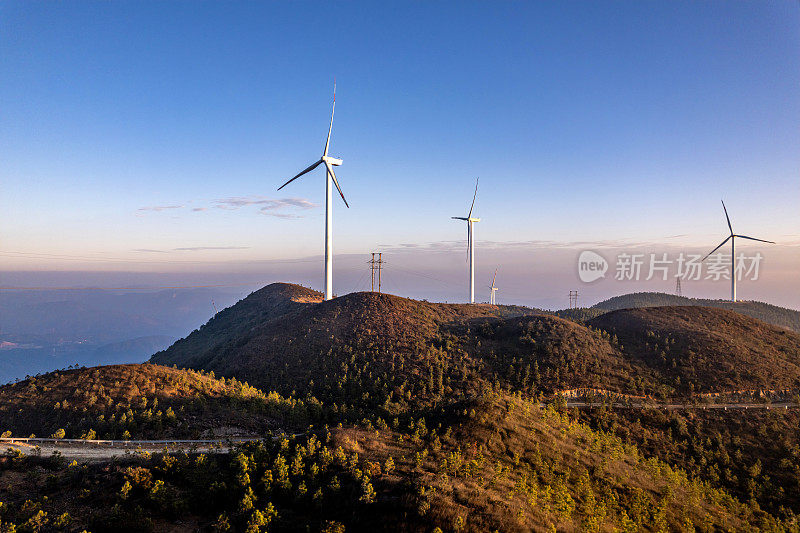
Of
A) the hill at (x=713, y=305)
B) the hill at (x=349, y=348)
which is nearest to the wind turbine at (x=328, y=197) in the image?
the hill at (x=349, y=348)

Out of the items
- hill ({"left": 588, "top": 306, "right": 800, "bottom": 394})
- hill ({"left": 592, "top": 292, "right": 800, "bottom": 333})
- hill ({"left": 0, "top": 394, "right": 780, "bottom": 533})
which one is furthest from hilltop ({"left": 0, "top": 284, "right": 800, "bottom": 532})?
hill ({"left": 592, "top": 292, "right": 800, "bottom": 333})

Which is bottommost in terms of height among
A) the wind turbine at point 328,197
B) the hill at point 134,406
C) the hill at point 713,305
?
the hill at point 713,305

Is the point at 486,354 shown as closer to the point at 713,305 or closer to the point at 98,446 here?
the point at 98,446

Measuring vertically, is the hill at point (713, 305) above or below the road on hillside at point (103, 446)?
below

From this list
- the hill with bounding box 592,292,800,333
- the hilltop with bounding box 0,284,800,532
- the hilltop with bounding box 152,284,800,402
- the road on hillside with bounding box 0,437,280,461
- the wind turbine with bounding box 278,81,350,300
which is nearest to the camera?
the hilltop with bounding box 0,284,800,532

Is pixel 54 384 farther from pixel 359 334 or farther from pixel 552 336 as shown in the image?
pixel 552 336

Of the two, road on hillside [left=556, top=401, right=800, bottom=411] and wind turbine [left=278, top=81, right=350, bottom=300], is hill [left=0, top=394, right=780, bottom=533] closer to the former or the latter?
road on hillside [left=556, top=401, right=800, bottom=411]

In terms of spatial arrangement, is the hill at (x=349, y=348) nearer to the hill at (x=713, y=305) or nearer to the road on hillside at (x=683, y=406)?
the road on hillside at (x=683, y=406)
